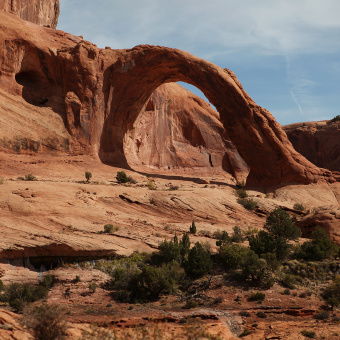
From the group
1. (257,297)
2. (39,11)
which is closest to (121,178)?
(257,297)

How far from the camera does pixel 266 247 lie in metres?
25.6

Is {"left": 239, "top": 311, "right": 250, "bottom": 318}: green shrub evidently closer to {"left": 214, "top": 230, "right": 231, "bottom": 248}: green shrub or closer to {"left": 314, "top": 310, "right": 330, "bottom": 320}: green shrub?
{"left": 314, "top": 310, "right": 330, "bottom": 320}: green shrub

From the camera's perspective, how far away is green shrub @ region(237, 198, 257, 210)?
32.8 metres

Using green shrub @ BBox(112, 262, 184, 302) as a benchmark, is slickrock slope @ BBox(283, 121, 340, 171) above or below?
above

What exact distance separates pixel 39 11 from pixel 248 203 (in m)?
43.1

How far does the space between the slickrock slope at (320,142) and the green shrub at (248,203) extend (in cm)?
2763

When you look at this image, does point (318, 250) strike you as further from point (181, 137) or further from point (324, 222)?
point (181, 137)

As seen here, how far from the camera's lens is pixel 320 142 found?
60438 millimetres

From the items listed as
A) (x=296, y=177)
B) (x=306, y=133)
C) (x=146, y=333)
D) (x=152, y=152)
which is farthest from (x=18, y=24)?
(x=306, y=133)

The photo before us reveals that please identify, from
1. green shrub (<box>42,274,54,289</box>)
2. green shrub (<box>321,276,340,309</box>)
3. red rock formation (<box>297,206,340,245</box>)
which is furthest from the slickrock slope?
green shrub (<box>42,274,54,289</box>)

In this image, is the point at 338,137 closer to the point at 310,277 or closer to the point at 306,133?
the point at 306,133

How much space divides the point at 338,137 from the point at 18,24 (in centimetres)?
3962

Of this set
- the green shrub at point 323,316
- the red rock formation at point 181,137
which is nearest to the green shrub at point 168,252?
the green shrub at point 323,316

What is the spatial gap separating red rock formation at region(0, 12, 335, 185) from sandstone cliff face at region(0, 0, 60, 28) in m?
11.6
